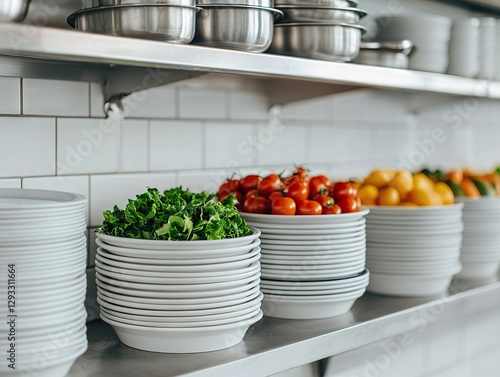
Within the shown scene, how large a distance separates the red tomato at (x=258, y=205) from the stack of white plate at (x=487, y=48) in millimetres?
777

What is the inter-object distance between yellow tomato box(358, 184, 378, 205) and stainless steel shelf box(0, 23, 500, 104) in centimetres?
23

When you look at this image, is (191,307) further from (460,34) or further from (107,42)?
(460,34)

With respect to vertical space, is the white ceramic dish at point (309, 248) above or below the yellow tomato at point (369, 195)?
below

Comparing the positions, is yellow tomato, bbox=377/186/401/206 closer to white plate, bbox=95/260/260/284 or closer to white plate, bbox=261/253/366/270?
white plate, bbox=261/253/366/270

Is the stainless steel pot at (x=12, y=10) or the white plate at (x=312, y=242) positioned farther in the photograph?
the white plate at (x=312, y=242)

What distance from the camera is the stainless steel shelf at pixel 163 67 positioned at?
2.89 ft

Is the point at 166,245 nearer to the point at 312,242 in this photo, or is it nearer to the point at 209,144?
the point at 312,242

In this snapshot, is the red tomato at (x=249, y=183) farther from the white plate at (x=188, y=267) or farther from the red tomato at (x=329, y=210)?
the white plate at (x=188, y=267)

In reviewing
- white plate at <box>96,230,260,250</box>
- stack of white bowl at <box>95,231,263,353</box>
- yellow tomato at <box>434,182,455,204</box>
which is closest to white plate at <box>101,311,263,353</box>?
stack of white bowl at <box>95,231,263,353</box>

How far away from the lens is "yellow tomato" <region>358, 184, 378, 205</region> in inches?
60.7

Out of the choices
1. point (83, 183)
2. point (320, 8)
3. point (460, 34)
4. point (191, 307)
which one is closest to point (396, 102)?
point (460, 34)

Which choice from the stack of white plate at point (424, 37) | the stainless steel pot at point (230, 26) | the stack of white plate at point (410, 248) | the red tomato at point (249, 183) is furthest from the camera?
the stack of white plate at point (424, 37)

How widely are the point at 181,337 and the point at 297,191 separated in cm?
37

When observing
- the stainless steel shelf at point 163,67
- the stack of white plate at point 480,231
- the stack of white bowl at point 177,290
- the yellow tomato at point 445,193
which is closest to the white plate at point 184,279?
the stack of white bowl at point 177,290
